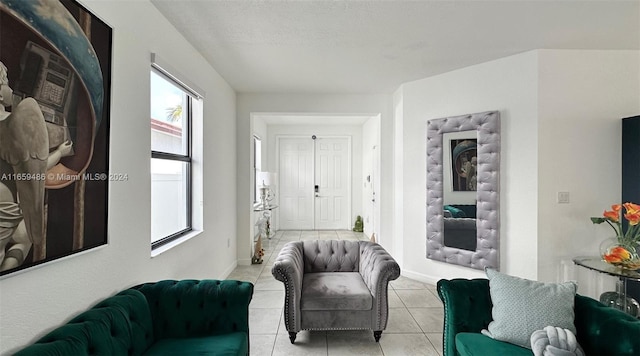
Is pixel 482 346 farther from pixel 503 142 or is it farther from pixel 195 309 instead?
pixel 503 142

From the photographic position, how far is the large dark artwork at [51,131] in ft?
3.66

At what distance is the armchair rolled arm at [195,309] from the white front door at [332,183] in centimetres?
533

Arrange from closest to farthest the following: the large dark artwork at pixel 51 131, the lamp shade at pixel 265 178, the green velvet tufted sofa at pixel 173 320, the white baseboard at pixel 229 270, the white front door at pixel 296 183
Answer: the large dark artwork at pixel 51 131 → the green velvet tufted sofa at pixel 173 320 → the white baseboard at pixel 229 270 → the lamp shade at pixel 265 178 → the white front door at pixel 296 183

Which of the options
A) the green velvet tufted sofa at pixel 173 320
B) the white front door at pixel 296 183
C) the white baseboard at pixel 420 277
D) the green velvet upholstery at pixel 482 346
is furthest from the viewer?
the white front door at pixel 296 183

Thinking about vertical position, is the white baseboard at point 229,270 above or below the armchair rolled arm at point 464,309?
below

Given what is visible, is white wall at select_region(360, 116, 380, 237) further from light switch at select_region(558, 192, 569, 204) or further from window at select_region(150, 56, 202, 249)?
window at select_region(150, 56, 202, 249)

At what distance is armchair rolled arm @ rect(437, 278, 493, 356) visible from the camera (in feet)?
5.88

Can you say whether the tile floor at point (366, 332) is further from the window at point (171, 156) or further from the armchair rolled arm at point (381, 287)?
the window at point (171, 156)

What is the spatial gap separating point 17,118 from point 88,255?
721mm

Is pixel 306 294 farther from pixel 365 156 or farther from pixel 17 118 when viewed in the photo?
pixel 365 156

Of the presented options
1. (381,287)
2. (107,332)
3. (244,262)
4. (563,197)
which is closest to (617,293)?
(563,197)

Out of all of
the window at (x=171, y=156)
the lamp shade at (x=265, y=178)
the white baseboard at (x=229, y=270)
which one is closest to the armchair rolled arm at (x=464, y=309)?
the window at (x=171, y=156)

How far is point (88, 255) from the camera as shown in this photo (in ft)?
4.95

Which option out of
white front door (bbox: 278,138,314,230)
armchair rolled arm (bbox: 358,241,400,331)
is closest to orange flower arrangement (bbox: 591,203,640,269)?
armchair rolled arm (bbox: 358,241,400,331)
